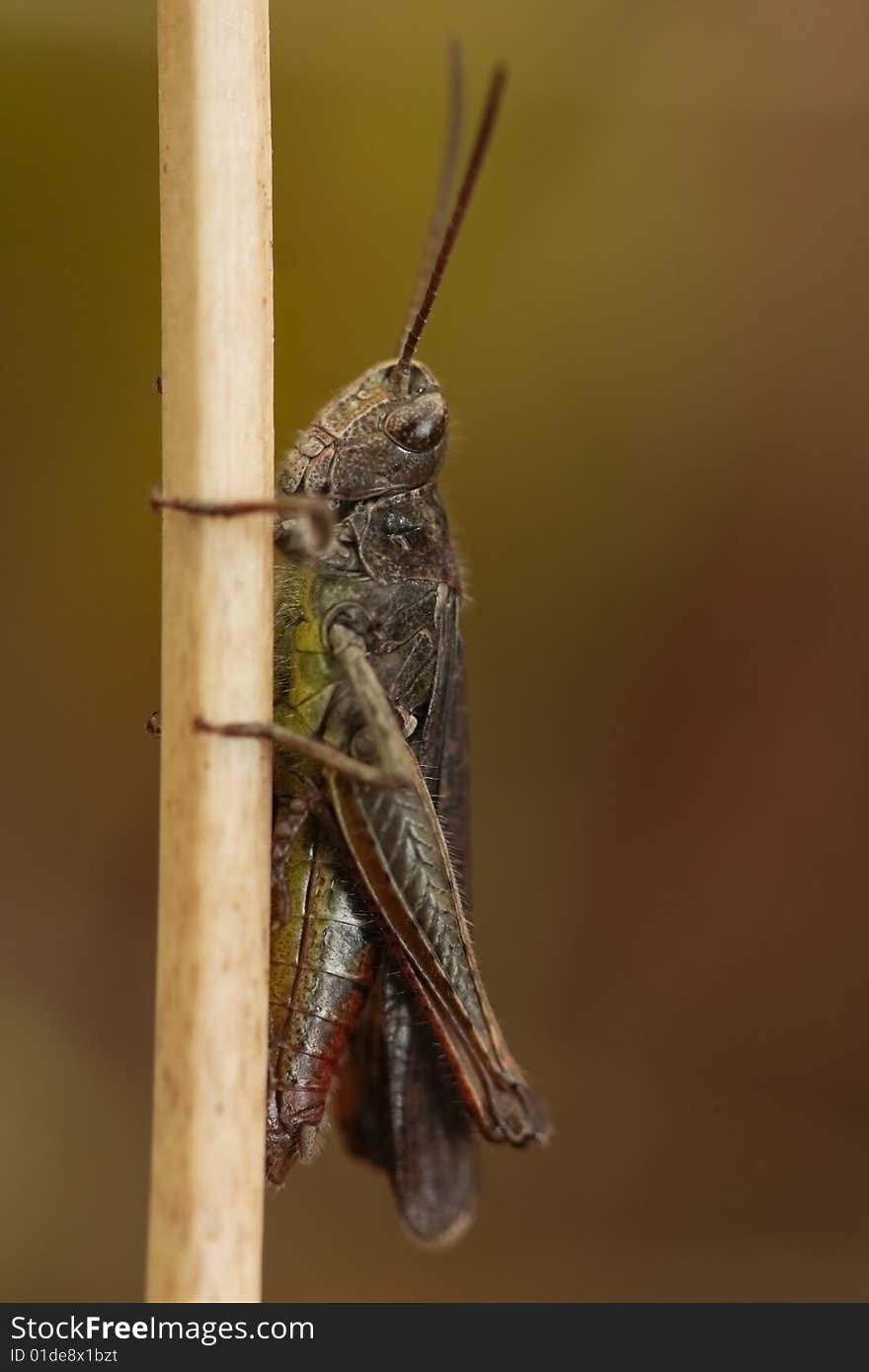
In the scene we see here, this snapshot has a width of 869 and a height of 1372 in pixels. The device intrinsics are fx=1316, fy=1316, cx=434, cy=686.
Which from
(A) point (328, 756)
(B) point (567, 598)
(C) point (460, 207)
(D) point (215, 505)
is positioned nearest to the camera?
(D) point (215, 505)

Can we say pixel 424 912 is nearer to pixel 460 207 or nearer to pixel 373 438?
pixel 373 438

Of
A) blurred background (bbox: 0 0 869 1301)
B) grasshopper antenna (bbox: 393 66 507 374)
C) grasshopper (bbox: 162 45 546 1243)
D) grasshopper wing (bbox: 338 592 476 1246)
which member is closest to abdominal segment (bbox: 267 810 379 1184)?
grasshopper (bbox: 162 45 546 1243)

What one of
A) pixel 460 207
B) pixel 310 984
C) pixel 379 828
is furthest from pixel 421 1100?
pixel 460 207

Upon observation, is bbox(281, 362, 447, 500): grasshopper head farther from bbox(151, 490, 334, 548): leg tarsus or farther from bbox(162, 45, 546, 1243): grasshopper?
bbox(151, 490, 334, 548): leg tarsus

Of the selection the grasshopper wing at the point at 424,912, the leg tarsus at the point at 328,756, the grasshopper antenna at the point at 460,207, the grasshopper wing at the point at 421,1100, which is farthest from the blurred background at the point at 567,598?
the leg tarsus at the point at 328,756

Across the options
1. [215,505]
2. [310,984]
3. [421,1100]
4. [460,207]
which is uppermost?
[460,207]

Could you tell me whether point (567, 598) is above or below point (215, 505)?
above
